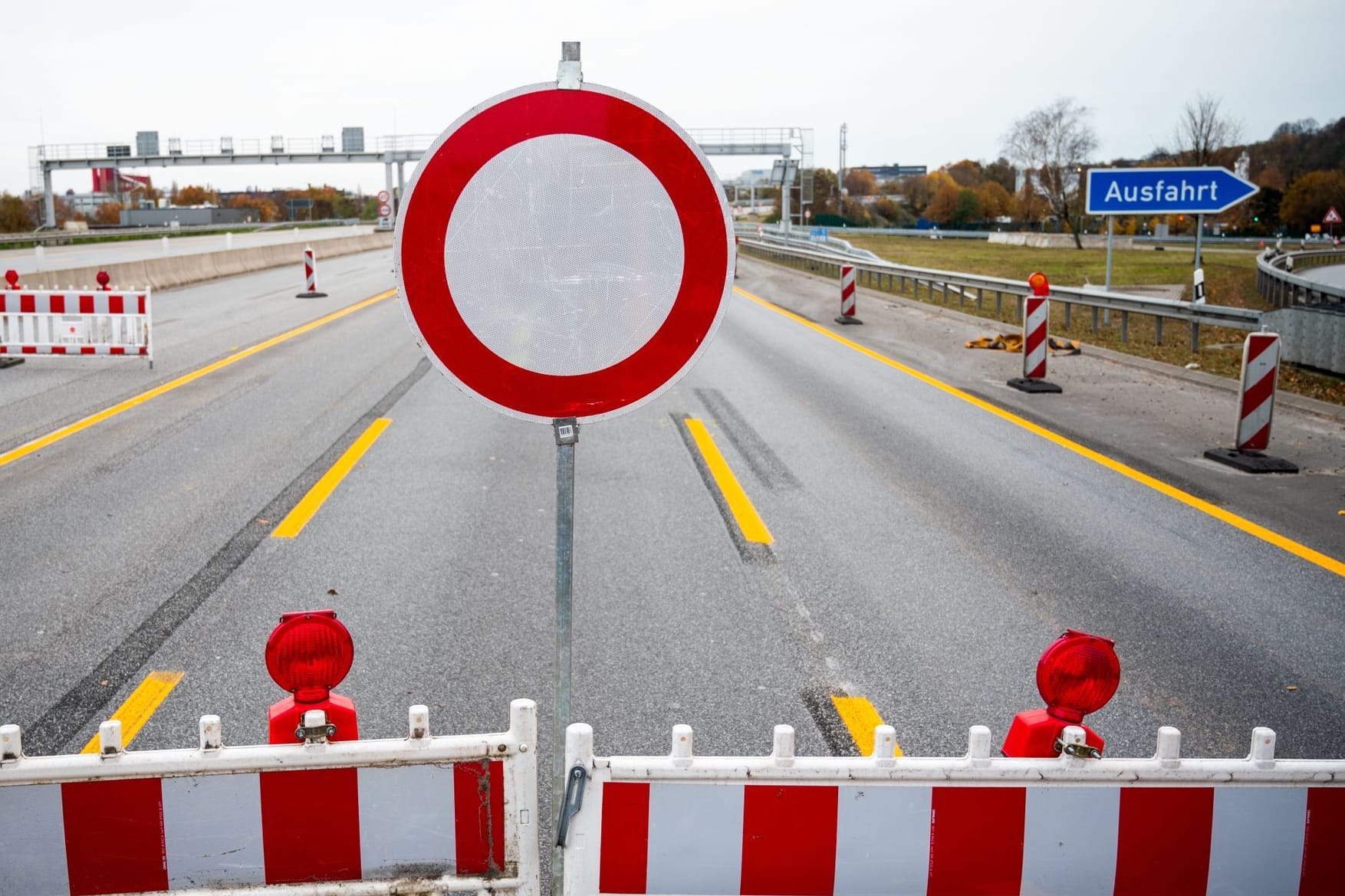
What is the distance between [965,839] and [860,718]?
2.08 m

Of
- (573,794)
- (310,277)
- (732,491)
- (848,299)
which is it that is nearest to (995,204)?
(310,277)

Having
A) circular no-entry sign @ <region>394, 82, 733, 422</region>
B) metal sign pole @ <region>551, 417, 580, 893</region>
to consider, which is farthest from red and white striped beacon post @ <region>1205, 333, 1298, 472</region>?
metal sign pole @ <region>551, 417, 580, 893</region>

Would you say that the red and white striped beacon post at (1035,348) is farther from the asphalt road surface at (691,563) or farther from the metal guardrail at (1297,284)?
the metal guardrail at (1297,284)

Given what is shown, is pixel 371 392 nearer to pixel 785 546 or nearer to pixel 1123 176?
pixel 785 546

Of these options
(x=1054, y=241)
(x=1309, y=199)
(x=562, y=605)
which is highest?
(x=1309, y=199)

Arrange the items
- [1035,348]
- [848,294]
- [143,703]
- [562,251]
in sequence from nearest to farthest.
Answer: [562,251] < [143,703] < [1035,348] < [848,294]

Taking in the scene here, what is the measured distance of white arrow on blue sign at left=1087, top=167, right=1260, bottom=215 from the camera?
19578 millimetres

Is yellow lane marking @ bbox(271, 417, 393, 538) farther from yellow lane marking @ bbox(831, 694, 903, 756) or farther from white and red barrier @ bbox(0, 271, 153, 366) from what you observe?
white and red barrier @ bbox(0, 271, 153, 366)

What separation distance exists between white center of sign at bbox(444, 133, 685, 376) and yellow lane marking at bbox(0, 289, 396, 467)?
347 inches

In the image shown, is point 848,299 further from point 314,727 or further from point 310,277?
point 314,727

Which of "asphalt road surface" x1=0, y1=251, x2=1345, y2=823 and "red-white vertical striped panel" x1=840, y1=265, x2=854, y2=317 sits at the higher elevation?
"red-white vertical striped panel" x1=840, y1=265, x2=854, y2=317

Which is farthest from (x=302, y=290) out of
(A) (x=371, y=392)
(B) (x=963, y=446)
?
(B) (x=963, y=446)

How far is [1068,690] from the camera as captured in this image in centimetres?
274

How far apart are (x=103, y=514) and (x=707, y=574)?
421cm
